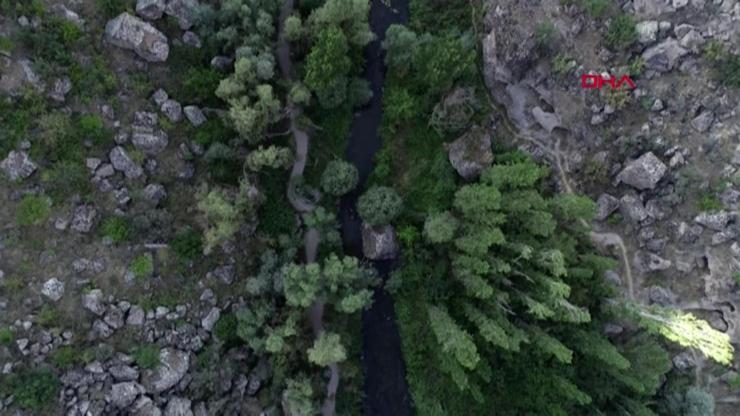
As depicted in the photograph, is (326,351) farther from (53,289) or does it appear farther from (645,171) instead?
(645,171)

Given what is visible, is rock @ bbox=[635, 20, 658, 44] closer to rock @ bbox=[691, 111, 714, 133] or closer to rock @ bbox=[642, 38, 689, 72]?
rock @ bbox=[642, 38, 689, 72]

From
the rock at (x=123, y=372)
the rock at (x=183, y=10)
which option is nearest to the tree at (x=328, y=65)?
the rock at (x=183, y=10)

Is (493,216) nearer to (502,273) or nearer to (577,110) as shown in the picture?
(502,273)

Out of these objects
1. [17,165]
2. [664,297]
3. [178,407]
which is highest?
[664,297]

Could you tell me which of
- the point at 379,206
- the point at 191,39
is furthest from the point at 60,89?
the point at 379,206

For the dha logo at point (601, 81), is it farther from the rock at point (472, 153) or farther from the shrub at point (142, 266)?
the shrub at point (142, 266)

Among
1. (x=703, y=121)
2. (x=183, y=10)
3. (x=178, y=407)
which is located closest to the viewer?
(x=178, y=407)
